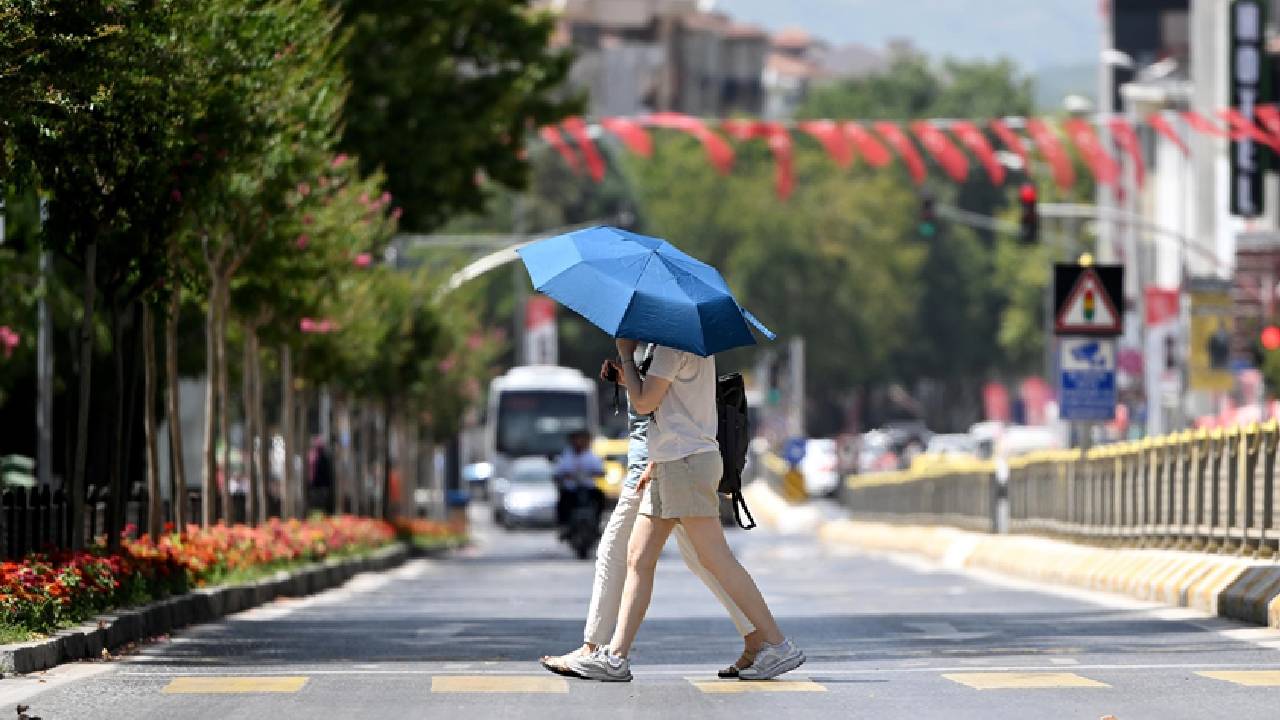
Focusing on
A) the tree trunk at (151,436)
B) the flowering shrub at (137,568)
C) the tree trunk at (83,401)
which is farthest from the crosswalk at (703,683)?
the tree trunk at (151,436)

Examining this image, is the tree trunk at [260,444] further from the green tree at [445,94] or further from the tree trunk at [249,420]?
the green tree at [445,94]

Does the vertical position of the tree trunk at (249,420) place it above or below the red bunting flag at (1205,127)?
below

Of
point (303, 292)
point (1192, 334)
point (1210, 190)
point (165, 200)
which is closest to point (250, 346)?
point (303, 292)

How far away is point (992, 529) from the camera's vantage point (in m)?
42.5

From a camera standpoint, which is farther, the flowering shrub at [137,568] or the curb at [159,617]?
the flowering shrub at [137,568]

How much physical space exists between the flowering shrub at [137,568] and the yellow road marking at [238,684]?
1.66m

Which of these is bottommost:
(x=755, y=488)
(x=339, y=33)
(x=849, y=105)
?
(x=755, y=488)

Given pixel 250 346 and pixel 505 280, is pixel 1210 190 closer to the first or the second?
pixel 505 280

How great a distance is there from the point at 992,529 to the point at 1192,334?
2263 centimetres

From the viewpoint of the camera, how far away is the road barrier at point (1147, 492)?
2394cm

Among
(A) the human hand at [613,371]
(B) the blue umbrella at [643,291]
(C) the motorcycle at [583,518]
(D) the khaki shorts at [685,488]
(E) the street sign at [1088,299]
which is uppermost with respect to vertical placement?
(E) the street sign at [1088,299]

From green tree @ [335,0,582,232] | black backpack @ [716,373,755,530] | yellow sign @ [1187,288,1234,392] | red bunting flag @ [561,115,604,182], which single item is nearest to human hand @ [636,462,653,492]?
black backpack @ [716,373,755,530]

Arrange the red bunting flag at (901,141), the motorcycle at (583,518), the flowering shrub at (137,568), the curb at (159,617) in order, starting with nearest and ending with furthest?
the curb at (159,617)
the flowering shrub at (137,568)
the red bunting flag at (901,141)
the motorcycle at (583,518)

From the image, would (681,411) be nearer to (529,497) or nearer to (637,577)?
(637,577)
